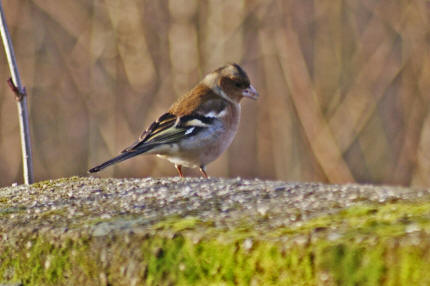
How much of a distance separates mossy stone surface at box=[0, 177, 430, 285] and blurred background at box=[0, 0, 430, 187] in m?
3.53

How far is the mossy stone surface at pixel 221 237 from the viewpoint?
1512mm

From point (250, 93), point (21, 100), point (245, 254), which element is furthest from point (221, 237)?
point (250, 93)

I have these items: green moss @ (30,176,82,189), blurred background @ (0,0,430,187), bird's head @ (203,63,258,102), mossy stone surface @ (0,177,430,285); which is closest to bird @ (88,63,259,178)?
bird's head @ (203,63,258,102)

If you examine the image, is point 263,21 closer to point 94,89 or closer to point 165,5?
point 165,5

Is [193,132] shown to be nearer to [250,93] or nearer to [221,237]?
[250,93]

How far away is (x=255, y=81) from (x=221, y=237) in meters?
4.59

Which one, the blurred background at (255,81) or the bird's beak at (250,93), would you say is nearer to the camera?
the bird's beak at (250,93)

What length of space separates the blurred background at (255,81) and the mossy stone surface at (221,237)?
353 centimetres

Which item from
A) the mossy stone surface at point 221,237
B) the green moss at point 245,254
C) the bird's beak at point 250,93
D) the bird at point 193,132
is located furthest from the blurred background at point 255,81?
the green moss at point 245,254

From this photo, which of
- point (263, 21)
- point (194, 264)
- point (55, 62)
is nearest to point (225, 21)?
point (263, 21)

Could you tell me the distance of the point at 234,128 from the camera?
512 centimetres

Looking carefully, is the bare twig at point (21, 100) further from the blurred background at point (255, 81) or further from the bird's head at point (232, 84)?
the blurred background at point (255, 81)

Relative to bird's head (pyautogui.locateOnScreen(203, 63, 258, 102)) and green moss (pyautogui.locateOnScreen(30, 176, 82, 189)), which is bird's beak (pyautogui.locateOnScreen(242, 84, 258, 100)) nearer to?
bird's head (pyautogui.locateOnScreen(203, 63, 258, 102))

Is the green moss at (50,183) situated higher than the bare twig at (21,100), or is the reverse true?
the bare twig at (21,100)
